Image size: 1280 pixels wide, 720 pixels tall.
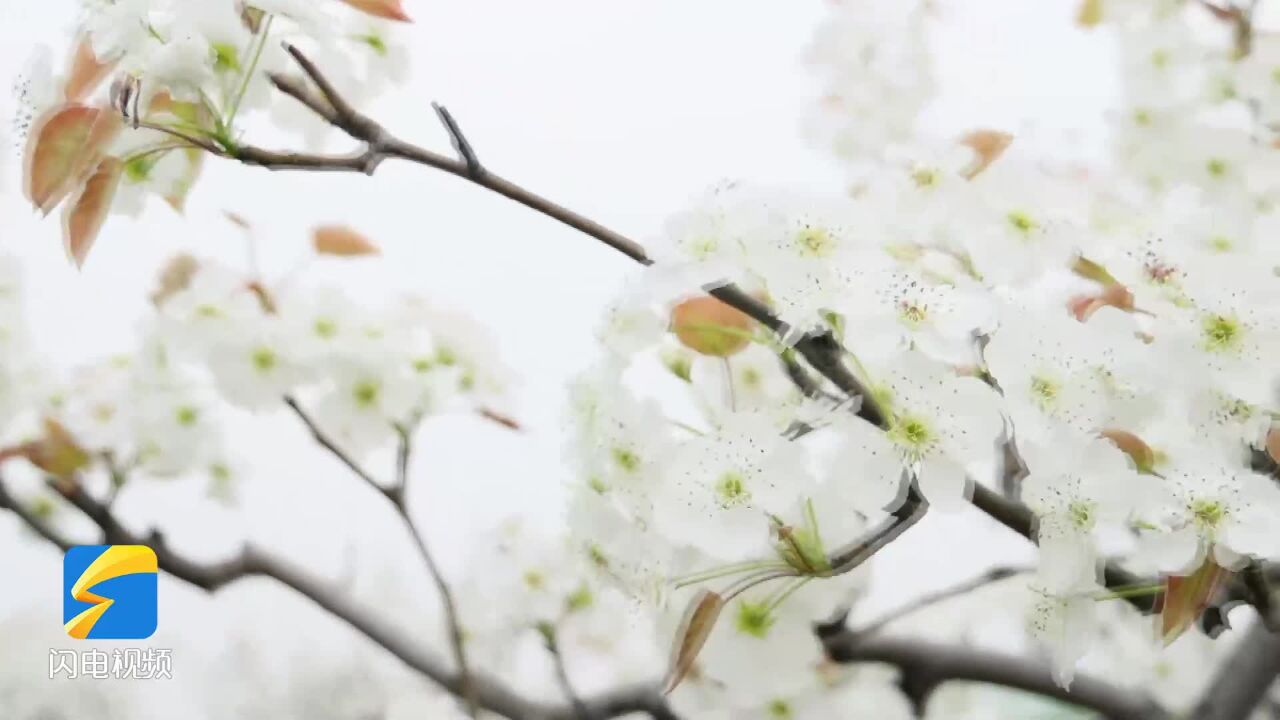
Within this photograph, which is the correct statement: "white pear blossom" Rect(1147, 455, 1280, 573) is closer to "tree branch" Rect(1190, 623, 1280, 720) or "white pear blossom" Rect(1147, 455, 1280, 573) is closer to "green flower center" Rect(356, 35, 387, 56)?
"tree branch" Rect(1190, 623, 1280, 720)

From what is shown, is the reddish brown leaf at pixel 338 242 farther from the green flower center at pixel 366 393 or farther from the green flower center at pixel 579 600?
the green flower center at pixel 579 600

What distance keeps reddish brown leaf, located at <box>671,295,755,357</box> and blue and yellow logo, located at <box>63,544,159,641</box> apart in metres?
0.39

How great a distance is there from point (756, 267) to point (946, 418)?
0.23 ft

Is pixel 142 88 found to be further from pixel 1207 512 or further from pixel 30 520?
pixel 30 520

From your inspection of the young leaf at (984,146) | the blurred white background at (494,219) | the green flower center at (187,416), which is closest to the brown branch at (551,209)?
the young leaf at (984,146)

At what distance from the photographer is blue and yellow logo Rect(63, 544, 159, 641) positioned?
64 centimetres

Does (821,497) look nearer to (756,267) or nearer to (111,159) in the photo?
(756,267)

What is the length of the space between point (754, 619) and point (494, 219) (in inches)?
21.5

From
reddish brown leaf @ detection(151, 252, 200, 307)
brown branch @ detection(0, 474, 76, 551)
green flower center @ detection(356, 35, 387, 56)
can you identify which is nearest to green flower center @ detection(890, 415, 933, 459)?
green flower center @ detection(356, 35, 387, 56)

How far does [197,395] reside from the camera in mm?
674

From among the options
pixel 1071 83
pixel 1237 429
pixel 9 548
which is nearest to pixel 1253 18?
pixel 1071 83

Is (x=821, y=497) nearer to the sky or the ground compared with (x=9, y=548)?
nearer to the sky

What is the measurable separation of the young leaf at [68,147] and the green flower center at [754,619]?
256 mm

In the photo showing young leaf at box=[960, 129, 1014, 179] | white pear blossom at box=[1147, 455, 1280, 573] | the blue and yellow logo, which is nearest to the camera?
white pear blossom at box=[1147, 455, 1280, 573]
